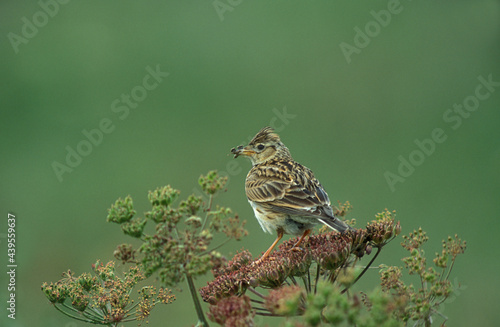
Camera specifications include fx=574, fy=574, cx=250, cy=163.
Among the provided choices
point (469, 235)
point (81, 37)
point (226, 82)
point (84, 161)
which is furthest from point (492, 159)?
point (81, 37)

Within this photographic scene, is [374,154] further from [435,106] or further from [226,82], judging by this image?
[226,82]

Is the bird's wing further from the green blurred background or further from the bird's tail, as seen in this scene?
the green blurred background

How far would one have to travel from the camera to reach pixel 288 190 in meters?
6.25

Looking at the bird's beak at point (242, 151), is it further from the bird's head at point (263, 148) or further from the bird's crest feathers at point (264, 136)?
the bird's crest feathers at point (264, 136)

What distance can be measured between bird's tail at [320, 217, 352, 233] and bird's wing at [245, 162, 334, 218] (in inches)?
5.3

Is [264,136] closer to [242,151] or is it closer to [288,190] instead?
[242,151]

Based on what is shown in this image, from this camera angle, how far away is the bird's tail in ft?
15.8

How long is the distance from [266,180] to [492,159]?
6476 mm

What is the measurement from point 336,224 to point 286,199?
3.94ft

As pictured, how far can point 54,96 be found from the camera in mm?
13727

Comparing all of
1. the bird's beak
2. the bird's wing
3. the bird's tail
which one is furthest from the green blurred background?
the bird's tail

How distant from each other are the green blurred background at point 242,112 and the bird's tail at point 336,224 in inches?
150

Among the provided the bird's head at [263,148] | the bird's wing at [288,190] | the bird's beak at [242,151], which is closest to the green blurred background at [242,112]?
the bird's head at [263,148]

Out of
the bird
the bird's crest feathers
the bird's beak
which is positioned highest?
the bird's crest feathers
